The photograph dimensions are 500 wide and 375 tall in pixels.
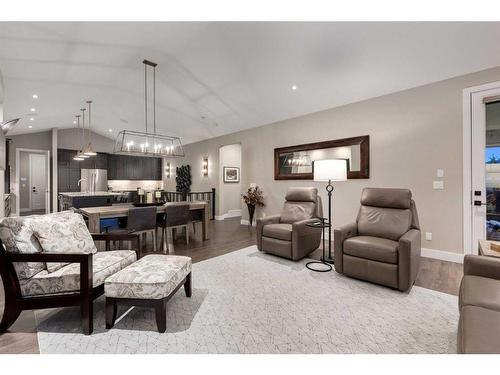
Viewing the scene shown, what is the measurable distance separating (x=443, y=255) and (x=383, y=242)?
1.58m

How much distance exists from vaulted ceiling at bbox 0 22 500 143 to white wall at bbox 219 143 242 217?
2.30m

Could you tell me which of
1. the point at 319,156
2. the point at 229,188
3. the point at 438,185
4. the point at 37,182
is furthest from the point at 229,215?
the point at 37,182

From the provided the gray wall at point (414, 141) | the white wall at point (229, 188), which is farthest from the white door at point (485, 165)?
the white wall at point (229, 188)

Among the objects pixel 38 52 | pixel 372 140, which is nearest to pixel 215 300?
pixel 372 140

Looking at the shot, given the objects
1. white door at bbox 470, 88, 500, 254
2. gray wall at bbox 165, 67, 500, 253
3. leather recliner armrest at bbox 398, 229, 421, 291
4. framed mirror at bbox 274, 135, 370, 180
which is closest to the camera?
leather recliner armrest at bbox 398, 229, 421, 291

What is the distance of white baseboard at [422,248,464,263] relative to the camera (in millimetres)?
3205

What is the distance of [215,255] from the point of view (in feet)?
11.9

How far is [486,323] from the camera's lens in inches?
42.5

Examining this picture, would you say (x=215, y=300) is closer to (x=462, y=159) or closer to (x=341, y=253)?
(x=341, y=253)

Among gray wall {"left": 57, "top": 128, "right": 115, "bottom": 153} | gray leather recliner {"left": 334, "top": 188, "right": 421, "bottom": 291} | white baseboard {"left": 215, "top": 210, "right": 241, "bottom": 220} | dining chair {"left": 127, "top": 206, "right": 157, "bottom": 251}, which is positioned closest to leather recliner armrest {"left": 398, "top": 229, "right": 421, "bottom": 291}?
gray leather recliner {"left": 334, "top": 188, "right": 421, "bottom": 291}

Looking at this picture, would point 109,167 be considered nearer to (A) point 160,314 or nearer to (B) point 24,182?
(B) point 24,182

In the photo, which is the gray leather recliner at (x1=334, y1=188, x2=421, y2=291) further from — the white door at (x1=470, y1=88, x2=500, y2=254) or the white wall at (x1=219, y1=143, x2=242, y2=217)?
the white wall at (x1=219, y1=143, x2=242, y2=217)

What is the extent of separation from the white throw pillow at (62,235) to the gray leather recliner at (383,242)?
107 inches

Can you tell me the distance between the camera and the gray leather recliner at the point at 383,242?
2316 mm
